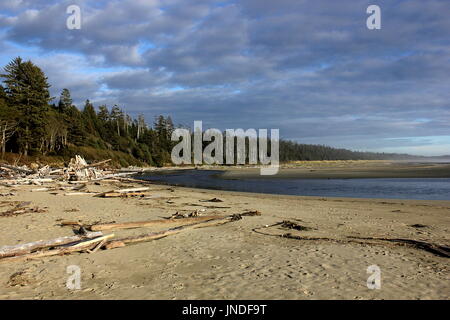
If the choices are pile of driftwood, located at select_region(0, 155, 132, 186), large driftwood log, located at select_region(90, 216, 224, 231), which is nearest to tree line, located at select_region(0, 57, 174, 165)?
pile of driftwood, located at select_region(0, 155, 132, 186)

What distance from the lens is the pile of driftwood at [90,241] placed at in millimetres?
7000

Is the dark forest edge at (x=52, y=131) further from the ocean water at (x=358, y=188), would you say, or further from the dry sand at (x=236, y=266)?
the dry sand at (x=236, y=266)

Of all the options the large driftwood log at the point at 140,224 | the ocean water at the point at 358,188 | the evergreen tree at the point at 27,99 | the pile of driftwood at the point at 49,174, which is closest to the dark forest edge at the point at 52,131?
the evergreen tree at the point at 27,99

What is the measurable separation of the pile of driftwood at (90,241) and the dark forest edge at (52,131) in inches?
1645

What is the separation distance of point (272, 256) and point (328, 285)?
2053 millimetres

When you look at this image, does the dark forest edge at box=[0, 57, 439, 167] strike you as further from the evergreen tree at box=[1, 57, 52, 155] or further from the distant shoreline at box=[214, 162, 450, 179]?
the distant shoreline at box=[214, 162, 450, 179]

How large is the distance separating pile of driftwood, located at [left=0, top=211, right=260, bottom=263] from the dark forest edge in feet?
137

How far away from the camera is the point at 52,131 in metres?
57.4

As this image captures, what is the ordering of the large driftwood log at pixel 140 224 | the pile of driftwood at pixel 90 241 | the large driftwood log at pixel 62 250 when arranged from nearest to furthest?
the large driftwood log at pixel 62 250
the pile of driftwood at pixel 90 241
the large driftwood log at pixel 140 224

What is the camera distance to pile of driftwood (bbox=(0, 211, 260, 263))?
7.00 meters

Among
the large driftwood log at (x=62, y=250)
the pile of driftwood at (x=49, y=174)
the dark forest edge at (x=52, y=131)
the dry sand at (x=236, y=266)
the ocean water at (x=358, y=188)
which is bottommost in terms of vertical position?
the ocean water at (x=358, y=188)

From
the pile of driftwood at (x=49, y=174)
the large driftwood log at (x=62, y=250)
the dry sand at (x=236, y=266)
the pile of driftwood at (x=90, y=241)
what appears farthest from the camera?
the pile of driftwood at (x=49, y=174)

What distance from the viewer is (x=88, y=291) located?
5352 millimetres
